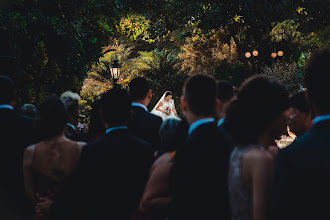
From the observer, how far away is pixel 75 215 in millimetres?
3734

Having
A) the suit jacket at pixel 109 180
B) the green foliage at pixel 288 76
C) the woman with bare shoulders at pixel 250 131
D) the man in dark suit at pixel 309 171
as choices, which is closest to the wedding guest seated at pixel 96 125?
the suit jacket at pixel 109 180

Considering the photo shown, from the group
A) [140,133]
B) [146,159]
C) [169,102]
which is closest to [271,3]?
[169,102]

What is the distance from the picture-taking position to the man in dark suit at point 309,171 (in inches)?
89.1

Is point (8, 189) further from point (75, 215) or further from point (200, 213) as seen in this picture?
point (200, 213)

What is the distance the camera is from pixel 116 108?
377 cm

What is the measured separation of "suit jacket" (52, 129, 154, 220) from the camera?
357 cm

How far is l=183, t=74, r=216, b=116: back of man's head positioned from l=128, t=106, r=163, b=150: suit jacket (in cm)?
235

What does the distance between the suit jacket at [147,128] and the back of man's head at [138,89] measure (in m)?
0.48

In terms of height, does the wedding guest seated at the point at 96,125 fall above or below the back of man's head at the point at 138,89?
below

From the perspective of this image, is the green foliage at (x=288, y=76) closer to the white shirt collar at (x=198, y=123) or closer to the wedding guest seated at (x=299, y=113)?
the wedding guest seated at (x=299, y=113)

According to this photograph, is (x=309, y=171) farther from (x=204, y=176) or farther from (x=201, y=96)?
(x=201, y=96)

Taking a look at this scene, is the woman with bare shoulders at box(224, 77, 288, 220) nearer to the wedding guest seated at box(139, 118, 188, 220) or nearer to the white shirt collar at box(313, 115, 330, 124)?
the white shirt collar at box(313, 115, 330, 124)

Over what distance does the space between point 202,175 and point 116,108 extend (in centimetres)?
115

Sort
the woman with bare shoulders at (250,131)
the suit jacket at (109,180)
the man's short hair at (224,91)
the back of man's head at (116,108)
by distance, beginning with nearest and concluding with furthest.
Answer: the woman with bare shoulders at (250,131)
the suit jacket at (109,180)
the back of man's head at (116,108)
the man's short hair at (224,91)
